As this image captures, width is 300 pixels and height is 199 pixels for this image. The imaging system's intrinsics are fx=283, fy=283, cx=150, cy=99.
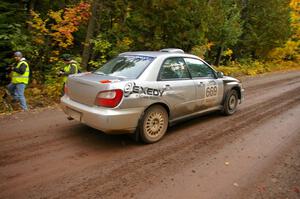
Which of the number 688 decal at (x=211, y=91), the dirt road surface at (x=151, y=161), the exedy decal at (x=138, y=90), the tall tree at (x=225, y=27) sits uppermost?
the tall tree at (x=225, y=27)

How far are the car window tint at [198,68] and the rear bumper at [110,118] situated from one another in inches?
71.0

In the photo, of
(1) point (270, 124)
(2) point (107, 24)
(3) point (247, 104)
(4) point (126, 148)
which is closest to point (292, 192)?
(4) point (126, 148)

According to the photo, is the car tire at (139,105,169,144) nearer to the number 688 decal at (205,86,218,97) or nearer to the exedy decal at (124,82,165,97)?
the exedy decal at (124,82,165,97)

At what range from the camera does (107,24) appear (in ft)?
47.1

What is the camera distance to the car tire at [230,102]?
739 centimetres

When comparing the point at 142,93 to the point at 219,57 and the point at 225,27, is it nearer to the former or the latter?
the point at 225,27

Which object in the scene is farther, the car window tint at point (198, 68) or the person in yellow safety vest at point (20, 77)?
the person in yellow safety vest at point (20, 77)

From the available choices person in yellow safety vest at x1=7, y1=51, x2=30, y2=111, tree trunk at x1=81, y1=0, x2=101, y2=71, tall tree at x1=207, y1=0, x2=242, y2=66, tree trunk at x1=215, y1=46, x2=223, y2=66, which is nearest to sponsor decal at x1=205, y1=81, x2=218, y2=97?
person in yellow safety vest at x1=7, y1=51, x2=30, y2=111

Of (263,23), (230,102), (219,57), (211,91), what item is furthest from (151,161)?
(263,23)

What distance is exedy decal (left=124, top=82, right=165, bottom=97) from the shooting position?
4922 mm

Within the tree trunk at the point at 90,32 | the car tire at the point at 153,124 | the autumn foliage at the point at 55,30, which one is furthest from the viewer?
the tree trunk at the point at 90,32

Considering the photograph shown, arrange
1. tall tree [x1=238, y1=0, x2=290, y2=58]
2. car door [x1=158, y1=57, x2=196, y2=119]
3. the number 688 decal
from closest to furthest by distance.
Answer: car door [x1=158, y1=57, x2=196, y2=119] → the number 688 decal → tall tree [x1=238, y1=0, x2=290, y2=58]

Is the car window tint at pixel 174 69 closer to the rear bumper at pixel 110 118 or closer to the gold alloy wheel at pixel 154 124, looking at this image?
the gold alloy wheel at pixel 154 124

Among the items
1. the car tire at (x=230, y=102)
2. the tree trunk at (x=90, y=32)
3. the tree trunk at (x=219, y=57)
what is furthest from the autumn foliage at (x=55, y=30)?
the tree trunk at (x=219, y=57)
